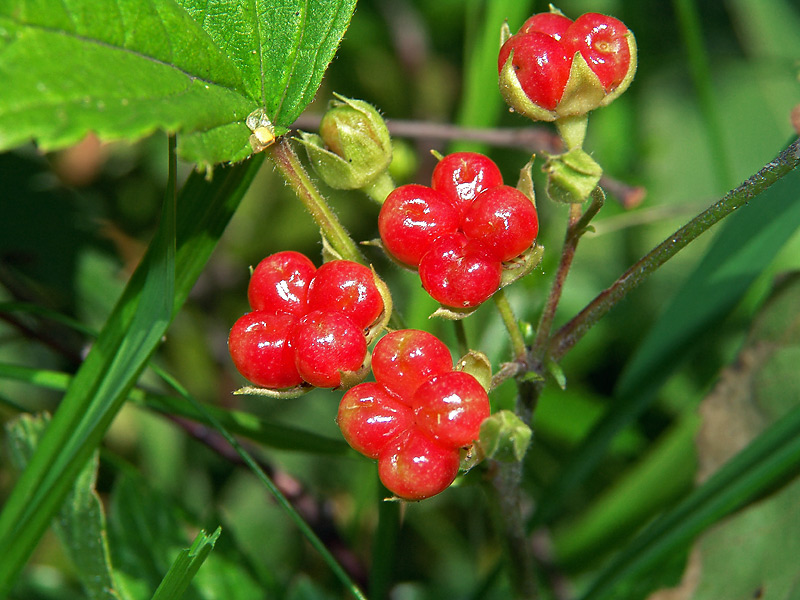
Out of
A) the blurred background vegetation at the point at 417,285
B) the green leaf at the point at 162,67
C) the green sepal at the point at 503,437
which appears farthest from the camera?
the blurred background vegetation at the point at 417,285

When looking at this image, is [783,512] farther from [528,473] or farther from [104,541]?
[104,541]

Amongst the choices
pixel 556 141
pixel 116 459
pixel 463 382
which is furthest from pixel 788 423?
pixel 116 459

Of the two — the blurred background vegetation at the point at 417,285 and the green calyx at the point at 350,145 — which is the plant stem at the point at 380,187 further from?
the blurred background vegetation at the point at 417,285

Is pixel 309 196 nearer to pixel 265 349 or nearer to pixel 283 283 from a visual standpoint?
pixel 283 283

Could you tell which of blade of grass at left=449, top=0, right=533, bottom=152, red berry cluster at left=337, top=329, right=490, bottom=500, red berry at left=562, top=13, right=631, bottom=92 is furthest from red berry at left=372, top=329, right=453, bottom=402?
blade of grass at left=449, top=0, right=533, bottom=152

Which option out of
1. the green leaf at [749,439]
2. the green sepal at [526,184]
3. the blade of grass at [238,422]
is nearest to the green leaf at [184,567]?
the blade of grass at [238,422]
